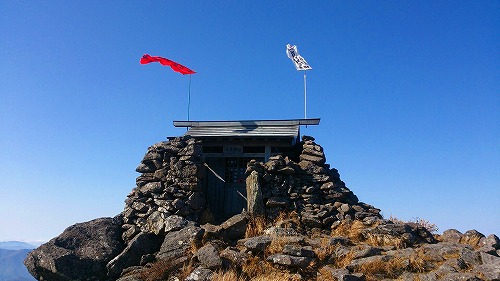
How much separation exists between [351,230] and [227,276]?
6.17 m

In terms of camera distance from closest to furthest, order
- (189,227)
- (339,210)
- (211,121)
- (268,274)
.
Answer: (268,274)
(189,227)
(339,210)
(211,121)

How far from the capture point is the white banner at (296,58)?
23219mm

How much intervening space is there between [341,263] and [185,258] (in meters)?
5.13

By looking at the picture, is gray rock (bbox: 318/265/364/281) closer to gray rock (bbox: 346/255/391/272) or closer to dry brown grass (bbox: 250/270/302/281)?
gray rock (bbox: 346/255/391/272)

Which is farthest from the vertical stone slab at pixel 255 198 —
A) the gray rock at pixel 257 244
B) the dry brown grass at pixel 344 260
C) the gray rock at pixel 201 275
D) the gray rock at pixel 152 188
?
the gray rock at pixel 201 275

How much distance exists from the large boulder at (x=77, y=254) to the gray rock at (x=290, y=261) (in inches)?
249

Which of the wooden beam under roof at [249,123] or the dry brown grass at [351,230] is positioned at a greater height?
the wooden beam under roof at [249,123]

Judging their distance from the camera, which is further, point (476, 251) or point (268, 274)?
point (476, 251)

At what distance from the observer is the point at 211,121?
2202 centimetres

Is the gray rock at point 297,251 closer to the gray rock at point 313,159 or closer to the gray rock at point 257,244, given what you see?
the gray rock at point 257,244

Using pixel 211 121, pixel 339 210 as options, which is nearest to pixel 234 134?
pixel 211 121

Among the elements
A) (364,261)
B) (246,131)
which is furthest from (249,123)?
(364,261)

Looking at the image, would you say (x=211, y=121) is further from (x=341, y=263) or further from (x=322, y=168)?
(x=341, y=263)

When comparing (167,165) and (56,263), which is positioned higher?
(167,165)
